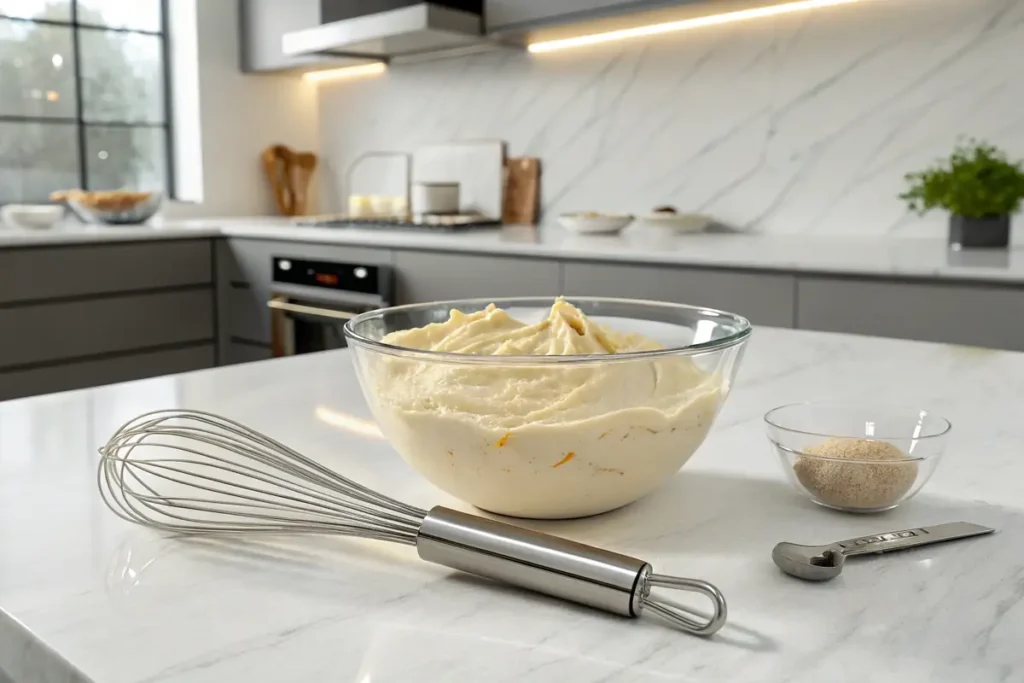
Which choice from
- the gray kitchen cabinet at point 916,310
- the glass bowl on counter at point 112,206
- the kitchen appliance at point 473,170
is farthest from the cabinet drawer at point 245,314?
the gray kitchen cabinet at point 916,310

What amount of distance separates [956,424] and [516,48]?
2.79 metres

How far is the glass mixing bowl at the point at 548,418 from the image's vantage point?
23.1 inches

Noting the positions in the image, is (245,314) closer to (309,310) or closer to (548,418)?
(309,310)

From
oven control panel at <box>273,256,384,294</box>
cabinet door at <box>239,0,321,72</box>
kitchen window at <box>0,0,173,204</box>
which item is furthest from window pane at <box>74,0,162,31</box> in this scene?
oven control panel at <box>273,256,384,294</box>

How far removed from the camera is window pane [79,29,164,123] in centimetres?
381

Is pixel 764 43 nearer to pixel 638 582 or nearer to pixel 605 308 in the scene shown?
pixel 605 308

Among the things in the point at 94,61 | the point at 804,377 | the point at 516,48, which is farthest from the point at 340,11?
the point at 804,377

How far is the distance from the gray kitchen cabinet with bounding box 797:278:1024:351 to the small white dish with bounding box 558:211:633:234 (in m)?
0.85

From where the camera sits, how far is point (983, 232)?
7.27ft

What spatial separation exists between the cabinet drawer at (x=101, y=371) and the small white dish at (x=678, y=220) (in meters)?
1.71

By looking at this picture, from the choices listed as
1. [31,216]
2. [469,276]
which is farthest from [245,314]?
[469,276]

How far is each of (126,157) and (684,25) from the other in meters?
2.36

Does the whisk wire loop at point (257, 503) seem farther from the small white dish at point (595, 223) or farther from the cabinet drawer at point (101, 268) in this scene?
the cabinet drawer at point (101, 268)

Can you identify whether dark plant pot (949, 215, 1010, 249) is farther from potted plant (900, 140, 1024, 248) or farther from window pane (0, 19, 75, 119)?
window pane (0, 19, 75, 119)
